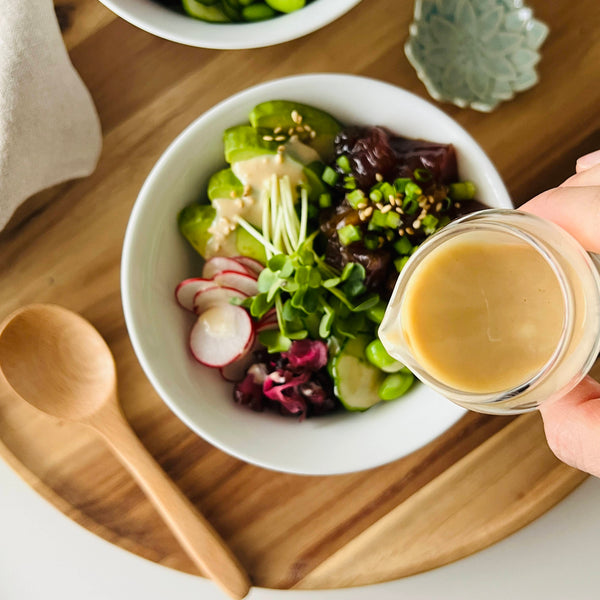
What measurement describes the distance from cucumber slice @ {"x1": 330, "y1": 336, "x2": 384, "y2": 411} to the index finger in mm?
378

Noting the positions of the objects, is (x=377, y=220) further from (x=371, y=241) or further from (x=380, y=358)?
(x=380, y=358)

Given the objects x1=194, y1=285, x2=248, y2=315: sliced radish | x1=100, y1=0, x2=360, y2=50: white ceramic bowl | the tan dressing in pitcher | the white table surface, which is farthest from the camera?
the white table surface

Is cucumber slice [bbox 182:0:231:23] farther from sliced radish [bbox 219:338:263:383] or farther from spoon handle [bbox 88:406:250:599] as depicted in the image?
spoon handle [bbox 88:406:250:599]

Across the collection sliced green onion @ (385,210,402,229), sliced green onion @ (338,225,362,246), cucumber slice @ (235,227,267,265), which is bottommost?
cucumber slice @ (235,227,267,265)

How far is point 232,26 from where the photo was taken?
114 centimetres

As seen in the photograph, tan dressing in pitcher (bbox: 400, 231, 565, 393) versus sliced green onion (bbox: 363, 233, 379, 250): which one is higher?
tan dressing in pitcher (bbox: 400, 231, 565, 393)

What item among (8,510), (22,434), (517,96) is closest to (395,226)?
(517,96)

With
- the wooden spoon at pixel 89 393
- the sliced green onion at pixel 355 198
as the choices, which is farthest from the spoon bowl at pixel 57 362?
the sliced green onion at pixel 355 198

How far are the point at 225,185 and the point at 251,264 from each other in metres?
0.14

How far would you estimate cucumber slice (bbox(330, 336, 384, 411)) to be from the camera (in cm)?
117

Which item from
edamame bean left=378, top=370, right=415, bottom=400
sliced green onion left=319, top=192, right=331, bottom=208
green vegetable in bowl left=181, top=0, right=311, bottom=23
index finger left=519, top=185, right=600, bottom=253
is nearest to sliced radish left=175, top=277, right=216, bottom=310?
sliced green onion left=319, top=192, right=331, bottom=208

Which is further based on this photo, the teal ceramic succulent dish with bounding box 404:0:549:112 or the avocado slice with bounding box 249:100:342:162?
the teal ceramic succulent dish with bounding box 404:0:549:112

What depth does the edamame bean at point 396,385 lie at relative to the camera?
3.84 feet

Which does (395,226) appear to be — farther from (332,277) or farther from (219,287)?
(219,287)
